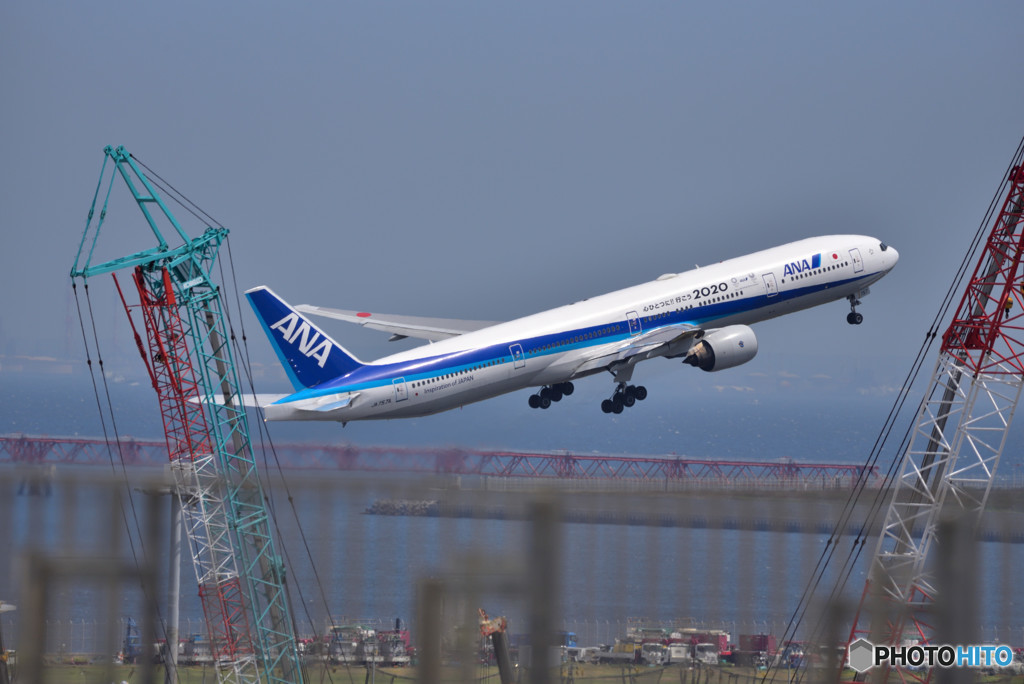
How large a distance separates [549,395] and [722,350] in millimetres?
10896

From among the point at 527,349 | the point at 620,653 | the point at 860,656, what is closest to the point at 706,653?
the point at 860,656

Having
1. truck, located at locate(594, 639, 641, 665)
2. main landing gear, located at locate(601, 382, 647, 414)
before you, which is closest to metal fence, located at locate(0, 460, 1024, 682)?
truck, located at locate(594, 639, 641, 665)

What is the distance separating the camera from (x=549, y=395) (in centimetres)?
8225

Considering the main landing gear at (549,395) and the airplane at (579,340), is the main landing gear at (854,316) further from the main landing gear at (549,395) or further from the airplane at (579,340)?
the main landing gear at (549,395)

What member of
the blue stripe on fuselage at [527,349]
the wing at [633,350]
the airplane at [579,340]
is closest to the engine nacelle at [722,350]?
the airplane at [579,340]

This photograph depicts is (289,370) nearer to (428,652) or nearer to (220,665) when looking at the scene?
(220,665)

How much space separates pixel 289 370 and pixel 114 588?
149 feet

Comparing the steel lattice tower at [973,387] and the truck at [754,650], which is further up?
the steel lattice tower at [973,387]

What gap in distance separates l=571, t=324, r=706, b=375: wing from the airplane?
0.06 m

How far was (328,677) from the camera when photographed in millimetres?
46656

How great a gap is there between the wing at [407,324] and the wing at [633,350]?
1031 cm

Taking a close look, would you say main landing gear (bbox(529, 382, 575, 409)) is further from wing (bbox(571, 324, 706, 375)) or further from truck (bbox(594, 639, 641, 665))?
truck (bbox(594, 639, 641, 665))

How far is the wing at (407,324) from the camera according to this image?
86.4 metres

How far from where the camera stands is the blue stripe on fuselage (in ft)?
231
